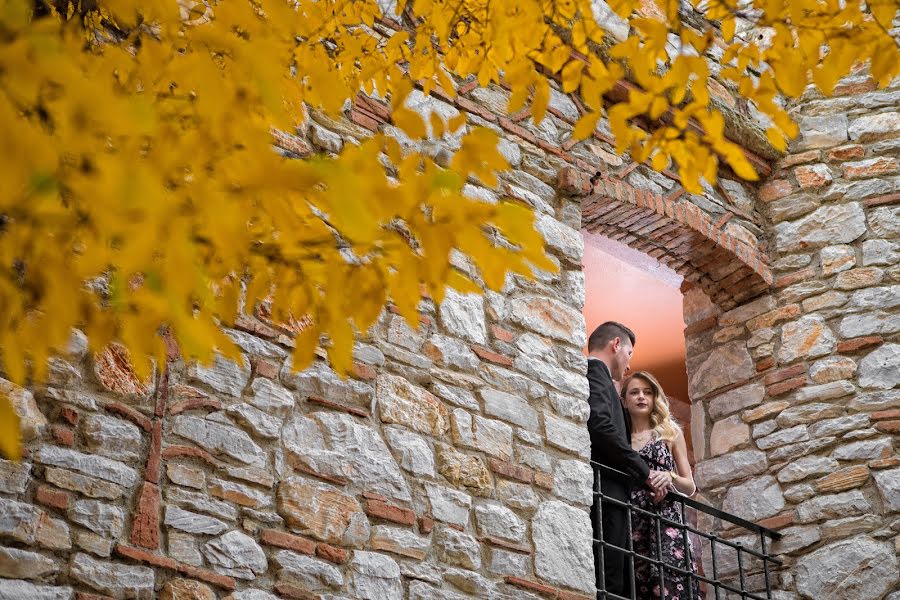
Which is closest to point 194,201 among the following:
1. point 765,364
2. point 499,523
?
point 499,523

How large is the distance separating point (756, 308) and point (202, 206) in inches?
166

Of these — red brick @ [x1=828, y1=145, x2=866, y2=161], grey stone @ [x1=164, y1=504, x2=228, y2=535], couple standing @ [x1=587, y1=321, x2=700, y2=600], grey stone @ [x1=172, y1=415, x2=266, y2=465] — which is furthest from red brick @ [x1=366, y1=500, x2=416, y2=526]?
red brick @ [x1=828, y1=145, x2=866, y2=161]

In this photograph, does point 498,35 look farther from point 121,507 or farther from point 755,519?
point 755,519

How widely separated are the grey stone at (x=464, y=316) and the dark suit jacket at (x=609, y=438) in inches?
24.1

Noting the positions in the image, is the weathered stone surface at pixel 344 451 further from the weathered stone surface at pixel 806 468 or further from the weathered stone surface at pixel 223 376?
the weathered stone surface at pixel 806 468

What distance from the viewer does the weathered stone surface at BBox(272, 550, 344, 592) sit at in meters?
2.78

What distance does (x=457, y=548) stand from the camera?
124 inches

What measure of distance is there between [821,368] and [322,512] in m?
2.68

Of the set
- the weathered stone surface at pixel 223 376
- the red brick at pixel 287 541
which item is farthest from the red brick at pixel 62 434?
the red brick at pixel 287 541

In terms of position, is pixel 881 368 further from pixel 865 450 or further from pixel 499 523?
pixel 499 523

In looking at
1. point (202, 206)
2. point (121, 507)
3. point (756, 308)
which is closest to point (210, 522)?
point (121, 507)

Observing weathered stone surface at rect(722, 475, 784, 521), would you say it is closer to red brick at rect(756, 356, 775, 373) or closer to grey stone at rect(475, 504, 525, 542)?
red brick at rect(756, 356, 775, 373)

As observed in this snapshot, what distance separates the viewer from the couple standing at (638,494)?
374 cm

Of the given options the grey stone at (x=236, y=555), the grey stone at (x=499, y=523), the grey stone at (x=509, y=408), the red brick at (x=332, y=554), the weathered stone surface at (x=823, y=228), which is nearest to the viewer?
the grey stone at (x=236, y=555)
